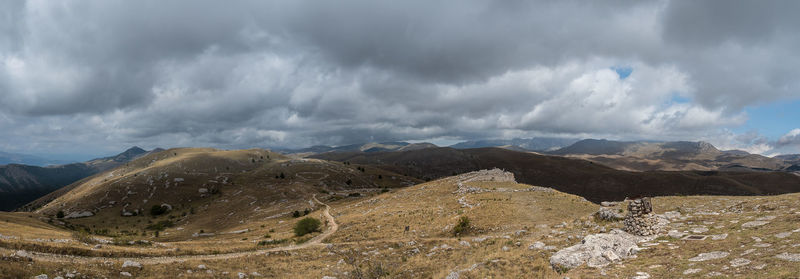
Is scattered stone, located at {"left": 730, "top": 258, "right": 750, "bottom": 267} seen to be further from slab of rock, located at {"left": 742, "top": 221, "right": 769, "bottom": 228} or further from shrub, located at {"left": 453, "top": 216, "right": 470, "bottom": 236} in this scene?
shrub, located at {"left": 453, "top": 216, "right": 470, "bottom": 236}

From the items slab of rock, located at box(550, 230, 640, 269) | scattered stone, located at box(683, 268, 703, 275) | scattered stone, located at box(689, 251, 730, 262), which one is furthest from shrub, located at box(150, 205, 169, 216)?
scattered stone, located at box(689, 251, 730, 262)

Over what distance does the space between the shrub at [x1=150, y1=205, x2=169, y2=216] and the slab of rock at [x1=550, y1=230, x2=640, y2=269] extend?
509 feet

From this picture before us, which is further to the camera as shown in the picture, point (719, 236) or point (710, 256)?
point (719, 236)

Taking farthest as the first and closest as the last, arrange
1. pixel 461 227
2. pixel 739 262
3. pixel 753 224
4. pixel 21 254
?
1. pixel 461 227
2. pixel 21 254
3. pixel 753 224
4. pixel 739 262

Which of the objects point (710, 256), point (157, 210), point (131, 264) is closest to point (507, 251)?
point (710, 256)

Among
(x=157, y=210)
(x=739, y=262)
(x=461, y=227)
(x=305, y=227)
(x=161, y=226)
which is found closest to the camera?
(x=739, y=262)

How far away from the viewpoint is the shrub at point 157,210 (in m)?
126

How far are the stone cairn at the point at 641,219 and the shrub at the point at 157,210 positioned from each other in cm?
15840

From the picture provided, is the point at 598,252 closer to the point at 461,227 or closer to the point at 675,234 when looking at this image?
the point at 675,234

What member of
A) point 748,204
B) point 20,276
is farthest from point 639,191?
point 20,276

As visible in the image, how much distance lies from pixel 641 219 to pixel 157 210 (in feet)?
529

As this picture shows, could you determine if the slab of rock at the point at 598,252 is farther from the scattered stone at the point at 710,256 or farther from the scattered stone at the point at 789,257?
the scattered stone at the point at 789,257

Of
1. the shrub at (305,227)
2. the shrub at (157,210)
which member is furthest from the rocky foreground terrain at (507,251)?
the shrub at (157,210)

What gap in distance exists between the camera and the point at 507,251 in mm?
26047
